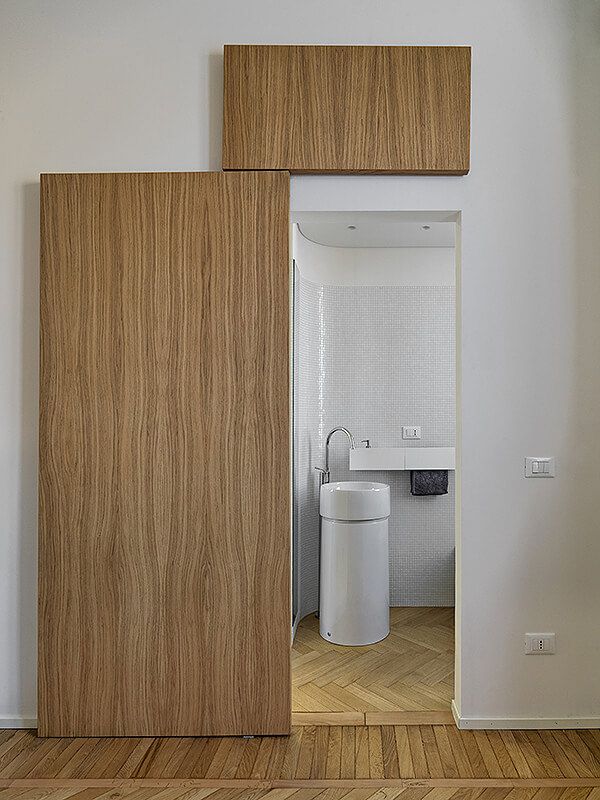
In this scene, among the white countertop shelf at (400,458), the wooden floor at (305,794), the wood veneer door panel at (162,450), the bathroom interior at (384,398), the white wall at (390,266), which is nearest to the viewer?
the wooden floor at (305,794)

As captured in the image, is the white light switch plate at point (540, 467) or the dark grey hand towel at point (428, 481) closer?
the white light switch plate at point (540, 467)

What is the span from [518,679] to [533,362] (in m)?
1.25

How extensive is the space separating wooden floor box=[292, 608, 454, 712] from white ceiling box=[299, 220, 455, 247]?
2.29 metres

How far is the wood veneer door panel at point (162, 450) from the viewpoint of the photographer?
8.04 feet

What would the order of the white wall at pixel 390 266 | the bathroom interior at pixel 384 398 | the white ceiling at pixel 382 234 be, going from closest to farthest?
1. the white ceiling at pixel 382 234
2. the bathroom interior at pixel 384 398
3. the white wall at pixel 390 266

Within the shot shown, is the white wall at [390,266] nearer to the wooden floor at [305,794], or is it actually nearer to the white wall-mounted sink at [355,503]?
the white wall-mounted sink at [355,503]

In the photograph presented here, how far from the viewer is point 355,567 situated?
3.44m

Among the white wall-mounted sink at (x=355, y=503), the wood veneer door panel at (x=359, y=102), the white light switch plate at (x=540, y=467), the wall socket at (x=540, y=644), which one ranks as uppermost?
the wood veneer door panel at (x=359, y=102)

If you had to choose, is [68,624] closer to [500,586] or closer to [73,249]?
[73,249]

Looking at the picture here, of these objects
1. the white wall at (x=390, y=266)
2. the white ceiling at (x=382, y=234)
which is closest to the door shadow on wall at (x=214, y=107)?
the white ceiling at (x=382, y=234)

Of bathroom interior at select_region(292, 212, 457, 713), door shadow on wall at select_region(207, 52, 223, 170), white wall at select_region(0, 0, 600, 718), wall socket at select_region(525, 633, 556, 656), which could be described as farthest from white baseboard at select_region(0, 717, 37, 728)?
door shadow on wall at select_region(207, 52, 223, 170)

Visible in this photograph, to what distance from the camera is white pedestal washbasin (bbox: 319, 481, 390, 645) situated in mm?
3441

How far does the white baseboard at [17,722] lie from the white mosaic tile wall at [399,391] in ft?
7.09

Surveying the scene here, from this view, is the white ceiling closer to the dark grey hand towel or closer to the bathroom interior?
the bathroom interior
